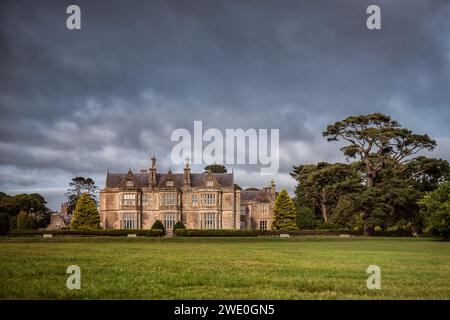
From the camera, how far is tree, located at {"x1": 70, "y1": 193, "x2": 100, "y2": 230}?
221 ft

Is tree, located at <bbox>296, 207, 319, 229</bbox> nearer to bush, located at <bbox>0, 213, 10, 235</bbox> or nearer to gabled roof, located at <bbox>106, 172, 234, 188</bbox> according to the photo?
gabled roof, located at <bbox>106, 172, 234, 188</bbox>

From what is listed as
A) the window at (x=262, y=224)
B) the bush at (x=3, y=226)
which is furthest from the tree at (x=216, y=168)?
the bush at (x=3, y=226)

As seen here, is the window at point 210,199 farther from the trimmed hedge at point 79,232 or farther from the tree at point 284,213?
the trimmed hedge at point 79,232

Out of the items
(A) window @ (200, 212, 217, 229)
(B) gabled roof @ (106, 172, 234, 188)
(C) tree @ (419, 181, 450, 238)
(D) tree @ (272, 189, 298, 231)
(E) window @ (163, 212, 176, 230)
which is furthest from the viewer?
(B) gabled roof @ (106, 172, 234, 188)

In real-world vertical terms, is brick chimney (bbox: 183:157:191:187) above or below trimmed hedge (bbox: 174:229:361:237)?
above

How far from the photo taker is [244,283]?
41.1 feet

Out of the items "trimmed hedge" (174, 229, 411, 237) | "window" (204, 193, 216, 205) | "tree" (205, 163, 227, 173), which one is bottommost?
"trimmed hedge" (174, 229, 411, 237)

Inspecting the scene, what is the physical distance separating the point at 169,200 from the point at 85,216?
1136cm

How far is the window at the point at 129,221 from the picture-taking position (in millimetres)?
72312

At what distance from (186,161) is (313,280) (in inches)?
2424

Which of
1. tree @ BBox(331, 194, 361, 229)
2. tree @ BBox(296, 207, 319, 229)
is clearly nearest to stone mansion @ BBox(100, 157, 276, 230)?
tree @ BBox(296, 207, 319, 229)

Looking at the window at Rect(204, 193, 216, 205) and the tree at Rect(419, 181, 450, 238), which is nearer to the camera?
the tree at Rect(419, 181, 450, 238)

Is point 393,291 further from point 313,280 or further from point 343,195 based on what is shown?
point 343,195

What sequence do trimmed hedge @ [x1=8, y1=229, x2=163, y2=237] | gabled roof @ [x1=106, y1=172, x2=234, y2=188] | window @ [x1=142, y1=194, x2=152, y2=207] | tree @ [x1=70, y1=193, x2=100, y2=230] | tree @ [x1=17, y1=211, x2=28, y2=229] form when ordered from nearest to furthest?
1. trimmed hedge @ [x1=8, y1=229, x2=163, y2=237]
2. tree @ [x1=70, y1=193, x2=100, y2=230]
3. tree @ [x1=17, y1=211, x2=28, y2=229]
4. window @ [x1=142, y1=194, x2=152, y2=207]
5. gabled roof @ [x1=106, y1=172, x2=234, y2=188]
